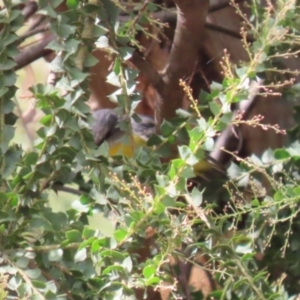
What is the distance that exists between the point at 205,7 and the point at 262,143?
1.55 ft

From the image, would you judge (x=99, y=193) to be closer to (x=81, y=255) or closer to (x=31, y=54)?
(x=81, y=255)

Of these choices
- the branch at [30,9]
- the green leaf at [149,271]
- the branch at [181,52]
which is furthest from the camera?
the branch at [30,9]

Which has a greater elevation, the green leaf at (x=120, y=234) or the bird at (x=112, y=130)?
the green leaf at (x=120, y=234)

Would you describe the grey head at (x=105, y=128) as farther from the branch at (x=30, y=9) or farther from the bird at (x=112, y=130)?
the branch at (x=30, y=9)

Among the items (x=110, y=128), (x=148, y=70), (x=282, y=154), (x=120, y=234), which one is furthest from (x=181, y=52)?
(x=110, y=128)

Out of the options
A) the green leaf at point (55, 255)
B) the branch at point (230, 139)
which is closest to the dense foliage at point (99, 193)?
the green leaf at point (55, 255)

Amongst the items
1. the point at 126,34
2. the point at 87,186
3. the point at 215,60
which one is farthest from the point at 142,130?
the point at 126,34

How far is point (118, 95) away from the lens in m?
0.67

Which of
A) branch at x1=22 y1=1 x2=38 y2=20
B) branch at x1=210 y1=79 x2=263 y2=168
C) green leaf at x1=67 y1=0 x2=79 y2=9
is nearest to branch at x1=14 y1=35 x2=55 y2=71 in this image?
branch at x1=22 y1=1 x2=38 y2=20

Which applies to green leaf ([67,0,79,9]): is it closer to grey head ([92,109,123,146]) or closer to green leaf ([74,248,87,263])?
green leaf ([74,248,87,263])

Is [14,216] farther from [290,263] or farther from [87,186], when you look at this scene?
[290,263]

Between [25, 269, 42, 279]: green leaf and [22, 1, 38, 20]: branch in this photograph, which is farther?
[22, 1, 38, 20]: branch

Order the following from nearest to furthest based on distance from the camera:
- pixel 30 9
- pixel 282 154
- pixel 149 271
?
pixel 149 271 → pixel 282 154 → pixel 30 9

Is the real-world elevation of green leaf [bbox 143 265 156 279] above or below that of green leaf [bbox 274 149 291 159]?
above
